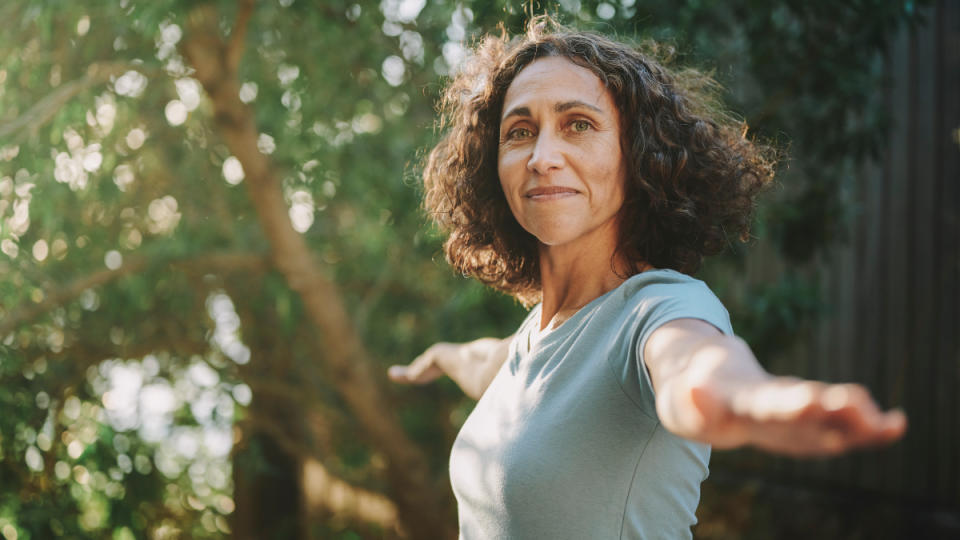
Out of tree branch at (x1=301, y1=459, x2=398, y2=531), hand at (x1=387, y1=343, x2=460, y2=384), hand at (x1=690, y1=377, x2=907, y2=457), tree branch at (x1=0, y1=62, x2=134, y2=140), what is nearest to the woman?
hand at (x1=690, y1=377, x2=907, y2=457)

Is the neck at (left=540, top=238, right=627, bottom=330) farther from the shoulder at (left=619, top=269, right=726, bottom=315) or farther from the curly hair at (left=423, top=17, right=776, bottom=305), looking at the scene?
the shoulder at (left=619, top=269, right=726, bottom=315)

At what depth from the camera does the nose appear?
4.63ft

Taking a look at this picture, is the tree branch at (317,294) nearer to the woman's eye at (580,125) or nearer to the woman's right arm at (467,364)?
the woman's right arm at (467,364)

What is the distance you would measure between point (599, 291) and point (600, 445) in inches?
14.0

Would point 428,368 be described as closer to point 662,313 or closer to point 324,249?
point 662,313

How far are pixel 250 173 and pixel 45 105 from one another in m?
0.95

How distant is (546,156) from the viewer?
4.63 feet

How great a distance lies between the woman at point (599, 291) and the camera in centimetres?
97

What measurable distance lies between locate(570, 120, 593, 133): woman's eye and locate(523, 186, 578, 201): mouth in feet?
0.40

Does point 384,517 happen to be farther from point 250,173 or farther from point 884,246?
point 884,246

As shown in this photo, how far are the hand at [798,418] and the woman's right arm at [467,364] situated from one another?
3.46 ft

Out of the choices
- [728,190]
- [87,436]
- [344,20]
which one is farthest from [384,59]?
[728,190]

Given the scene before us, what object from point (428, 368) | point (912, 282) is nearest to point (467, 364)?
point (428, 368)

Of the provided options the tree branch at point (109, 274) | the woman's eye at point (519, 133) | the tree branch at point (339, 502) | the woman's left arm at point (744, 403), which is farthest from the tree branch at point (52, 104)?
the tree branch at point (339, 502)
